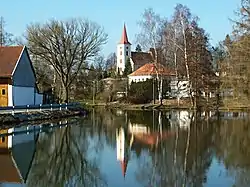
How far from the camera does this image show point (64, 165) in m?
13.1

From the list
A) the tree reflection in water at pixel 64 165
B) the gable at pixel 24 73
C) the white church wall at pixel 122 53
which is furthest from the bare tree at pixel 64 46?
the white church wall at pixel 122 53

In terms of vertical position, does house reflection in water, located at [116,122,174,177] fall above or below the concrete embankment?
below

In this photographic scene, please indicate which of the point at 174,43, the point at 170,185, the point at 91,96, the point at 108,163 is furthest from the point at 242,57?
the point at 91,96

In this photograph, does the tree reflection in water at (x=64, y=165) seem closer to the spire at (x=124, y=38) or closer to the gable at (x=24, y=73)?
the gable at (x=24, y=73)

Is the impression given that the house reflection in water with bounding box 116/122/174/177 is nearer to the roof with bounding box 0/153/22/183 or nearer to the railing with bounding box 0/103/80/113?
the roof with bounding box 0/153/22/183

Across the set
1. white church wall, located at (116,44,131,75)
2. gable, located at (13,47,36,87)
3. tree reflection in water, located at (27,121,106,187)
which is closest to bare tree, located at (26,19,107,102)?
gable, located at (13,47,36,87)

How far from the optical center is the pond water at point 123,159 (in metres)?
10.8

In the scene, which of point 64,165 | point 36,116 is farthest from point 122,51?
point 64,165

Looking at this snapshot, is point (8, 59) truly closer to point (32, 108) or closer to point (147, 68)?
point (32, 108)

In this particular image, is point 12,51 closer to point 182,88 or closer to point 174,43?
point 174,43

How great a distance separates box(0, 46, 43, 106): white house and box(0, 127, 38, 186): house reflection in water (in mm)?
12709

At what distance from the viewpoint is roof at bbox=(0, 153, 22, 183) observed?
10.6m

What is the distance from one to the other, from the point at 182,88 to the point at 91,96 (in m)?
16.6

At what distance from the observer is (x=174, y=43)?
47.2 meters
